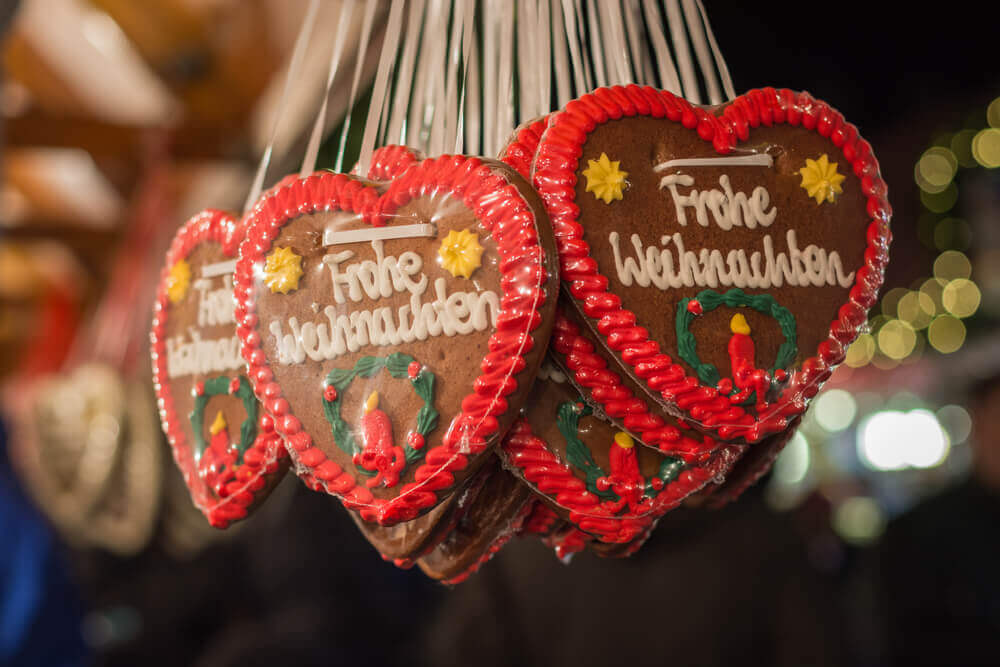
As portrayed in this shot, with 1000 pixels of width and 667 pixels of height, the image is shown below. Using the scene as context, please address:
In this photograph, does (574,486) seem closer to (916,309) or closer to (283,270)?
(283,270)

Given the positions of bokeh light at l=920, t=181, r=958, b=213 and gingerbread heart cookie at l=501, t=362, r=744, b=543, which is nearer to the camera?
gingerbread heart cookie at l=501, t=362, r=744, b=543

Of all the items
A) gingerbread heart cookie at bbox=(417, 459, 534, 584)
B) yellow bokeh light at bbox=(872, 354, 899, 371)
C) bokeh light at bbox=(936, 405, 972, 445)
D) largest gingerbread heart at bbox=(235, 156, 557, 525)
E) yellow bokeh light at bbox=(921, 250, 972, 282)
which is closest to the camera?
largest gingerbread heart at bbox=(235, 156, 557, 525)

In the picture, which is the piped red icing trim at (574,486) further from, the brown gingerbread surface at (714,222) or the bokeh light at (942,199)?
the bokeh light at (942,199)

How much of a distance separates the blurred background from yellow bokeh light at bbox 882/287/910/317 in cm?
36

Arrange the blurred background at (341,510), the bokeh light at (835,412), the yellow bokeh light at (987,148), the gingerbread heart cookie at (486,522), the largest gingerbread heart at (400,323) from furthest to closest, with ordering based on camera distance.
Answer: the bokeh light at (835,412), the yellow bokeh light at (987,148), the blurred background at (341,510), the gingerbread heart cookie at (486,522), the largest gingerbread heart at (400,323)

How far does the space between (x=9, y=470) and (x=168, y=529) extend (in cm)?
54

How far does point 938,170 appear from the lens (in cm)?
317

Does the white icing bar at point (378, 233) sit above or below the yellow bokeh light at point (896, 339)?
above

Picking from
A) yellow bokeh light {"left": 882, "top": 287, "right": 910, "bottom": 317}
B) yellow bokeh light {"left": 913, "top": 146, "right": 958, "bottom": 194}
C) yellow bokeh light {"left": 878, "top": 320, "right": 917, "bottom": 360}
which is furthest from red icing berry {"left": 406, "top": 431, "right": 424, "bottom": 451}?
yellow bokeh light {"left": 878, "top": 320, "right": 917, "bottom": 360}

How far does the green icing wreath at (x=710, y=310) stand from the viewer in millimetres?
541

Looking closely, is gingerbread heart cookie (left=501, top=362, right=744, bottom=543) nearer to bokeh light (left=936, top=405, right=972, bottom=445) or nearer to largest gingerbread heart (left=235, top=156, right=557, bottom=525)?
largest gingerbread heart (left=235, top=156, right=557, bottom=525)

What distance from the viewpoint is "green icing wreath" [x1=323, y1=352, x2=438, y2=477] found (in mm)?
521

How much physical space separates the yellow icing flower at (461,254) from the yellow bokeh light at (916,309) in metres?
4.25

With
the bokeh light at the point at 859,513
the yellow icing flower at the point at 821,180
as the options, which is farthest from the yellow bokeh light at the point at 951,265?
the yellow icing flower at the point at 821,180
